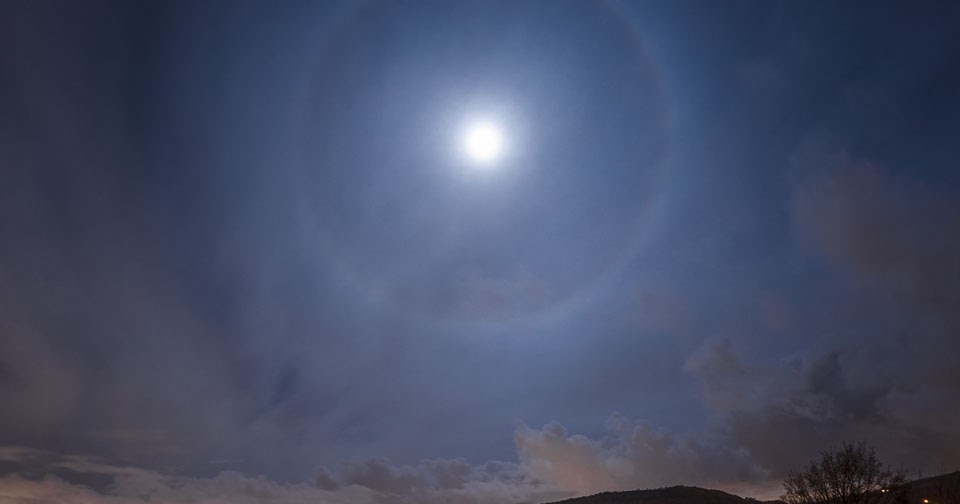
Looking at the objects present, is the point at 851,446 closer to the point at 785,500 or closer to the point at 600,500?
the point at 785,500

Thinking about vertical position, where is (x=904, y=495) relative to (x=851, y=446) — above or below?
below

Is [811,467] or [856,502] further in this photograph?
[811,467]

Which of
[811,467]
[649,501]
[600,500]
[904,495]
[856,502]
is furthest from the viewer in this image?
[600,500]

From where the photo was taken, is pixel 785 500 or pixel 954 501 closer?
pixel 954 501

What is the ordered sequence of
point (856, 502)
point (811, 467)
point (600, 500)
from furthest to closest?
point (600, 500) < point (811, 467) < point (856, 502)

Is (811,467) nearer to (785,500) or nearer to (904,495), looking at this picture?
(785,500)

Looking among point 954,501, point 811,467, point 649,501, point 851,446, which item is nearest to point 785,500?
point 811,467

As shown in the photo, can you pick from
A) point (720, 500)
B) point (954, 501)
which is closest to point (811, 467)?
point (954, 501)

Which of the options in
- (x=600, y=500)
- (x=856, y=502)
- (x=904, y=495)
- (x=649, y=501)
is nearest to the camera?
(x=904, y=495)

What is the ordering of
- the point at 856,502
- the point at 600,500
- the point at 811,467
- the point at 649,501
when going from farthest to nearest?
the point at 600,500 < the point at 649,501 < the point at 811,467 < the point at 856,502
